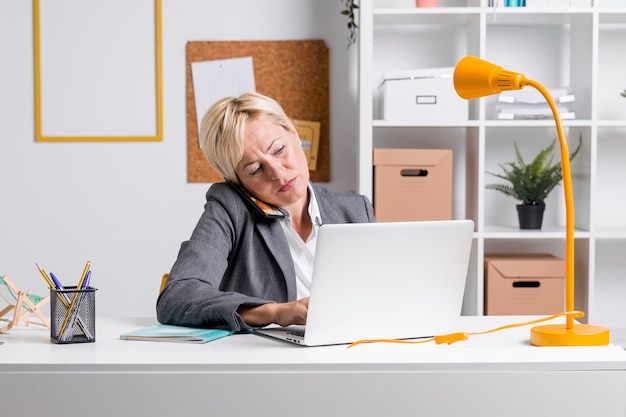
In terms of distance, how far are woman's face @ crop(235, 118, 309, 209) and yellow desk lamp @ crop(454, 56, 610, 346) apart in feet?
2.02

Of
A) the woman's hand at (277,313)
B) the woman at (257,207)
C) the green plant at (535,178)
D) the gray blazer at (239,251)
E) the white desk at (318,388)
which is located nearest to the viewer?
the white desk at (318,388)

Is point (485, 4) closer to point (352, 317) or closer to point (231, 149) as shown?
point (231, 149)

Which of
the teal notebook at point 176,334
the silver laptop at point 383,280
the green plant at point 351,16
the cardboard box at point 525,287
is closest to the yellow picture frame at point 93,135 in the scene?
the green plant at point 351,16

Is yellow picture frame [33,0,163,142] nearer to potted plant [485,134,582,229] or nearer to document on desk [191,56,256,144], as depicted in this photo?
document on desk [191,56,256,144]

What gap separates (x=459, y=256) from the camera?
1.58 metres

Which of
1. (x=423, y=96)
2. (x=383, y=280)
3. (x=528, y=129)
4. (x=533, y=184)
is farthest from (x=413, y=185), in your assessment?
(x=383, y=280)

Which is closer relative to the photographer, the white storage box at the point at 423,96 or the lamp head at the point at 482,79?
the lamp head at the point at 482,79

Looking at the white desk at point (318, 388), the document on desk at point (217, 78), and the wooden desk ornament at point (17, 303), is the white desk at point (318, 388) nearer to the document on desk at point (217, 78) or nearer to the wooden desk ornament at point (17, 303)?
the wooden desk ornament at point (17, 303)

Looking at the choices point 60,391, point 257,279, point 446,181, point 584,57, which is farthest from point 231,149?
point 584,57

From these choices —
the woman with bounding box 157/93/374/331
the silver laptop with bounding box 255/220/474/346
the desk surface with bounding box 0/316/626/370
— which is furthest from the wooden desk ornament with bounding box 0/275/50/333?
the silver laptop with bounding box 255/220/474/346

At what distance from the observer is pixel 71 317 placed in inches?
61.7

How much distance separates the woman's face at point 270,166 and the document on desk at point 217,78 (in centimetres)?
140

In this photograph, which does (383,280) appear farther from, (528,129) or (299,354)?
(528,129)

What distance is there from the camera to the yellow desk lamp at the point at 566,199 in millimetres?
1521
